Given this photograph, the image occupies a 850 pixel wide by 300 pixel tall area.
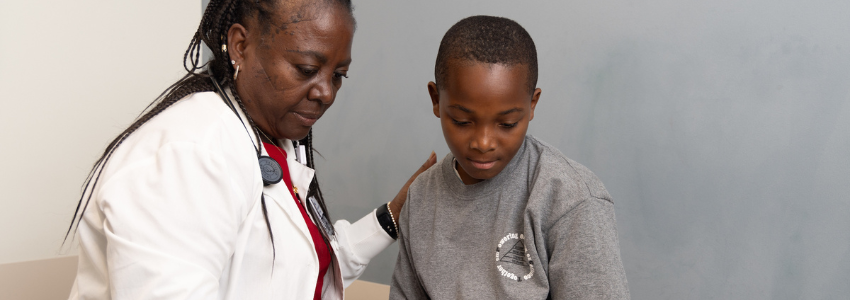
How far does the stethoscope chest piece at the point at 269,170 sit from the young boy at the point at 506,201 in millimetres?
333

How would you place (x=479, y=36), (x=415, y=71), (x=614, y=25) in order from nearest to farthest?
(x=479, y=36)
(x=614, y=25)
(x=415, y=71)

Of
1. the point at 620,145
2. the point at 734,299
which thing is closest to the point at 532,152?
the point at 620,145

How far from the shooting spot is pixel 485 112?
1.02 metres

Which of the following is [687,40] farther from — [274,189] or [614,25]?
[274,189]

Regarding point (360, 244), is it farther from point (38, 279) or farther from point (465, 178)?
point (38, 279)

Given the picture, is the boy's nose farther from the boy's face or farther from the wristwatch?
the wristwatch

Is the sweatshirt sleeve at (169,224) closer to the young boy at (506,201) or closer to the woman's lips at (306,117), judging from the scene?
the woman's lips at (306,117)

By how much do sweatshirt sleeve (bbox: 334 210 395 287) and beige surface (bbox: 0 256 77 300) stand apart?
125cm

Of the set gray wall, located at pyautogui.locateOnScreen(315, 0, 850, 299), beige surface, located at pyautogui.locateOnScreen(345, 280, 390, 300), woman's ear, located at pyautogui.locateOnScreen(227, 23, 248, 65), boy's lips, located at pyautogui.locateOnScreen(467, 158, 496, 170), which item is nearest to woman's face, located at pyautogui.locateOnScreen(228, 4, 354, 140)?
woman's ear, located at pyautogui.locateOnScreen(227, 23, 248, 65)

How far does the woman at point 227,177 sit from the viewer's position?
2.71 ft

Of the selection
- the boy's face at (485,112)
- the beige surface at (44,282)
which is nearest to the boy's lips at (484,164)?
the boy's face at (485,112)

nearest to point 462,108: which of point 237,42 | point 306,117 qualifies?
point 306,117

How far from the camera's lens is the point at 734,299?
5.21ft

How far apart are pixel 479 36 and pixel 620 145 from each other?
2.67ft
